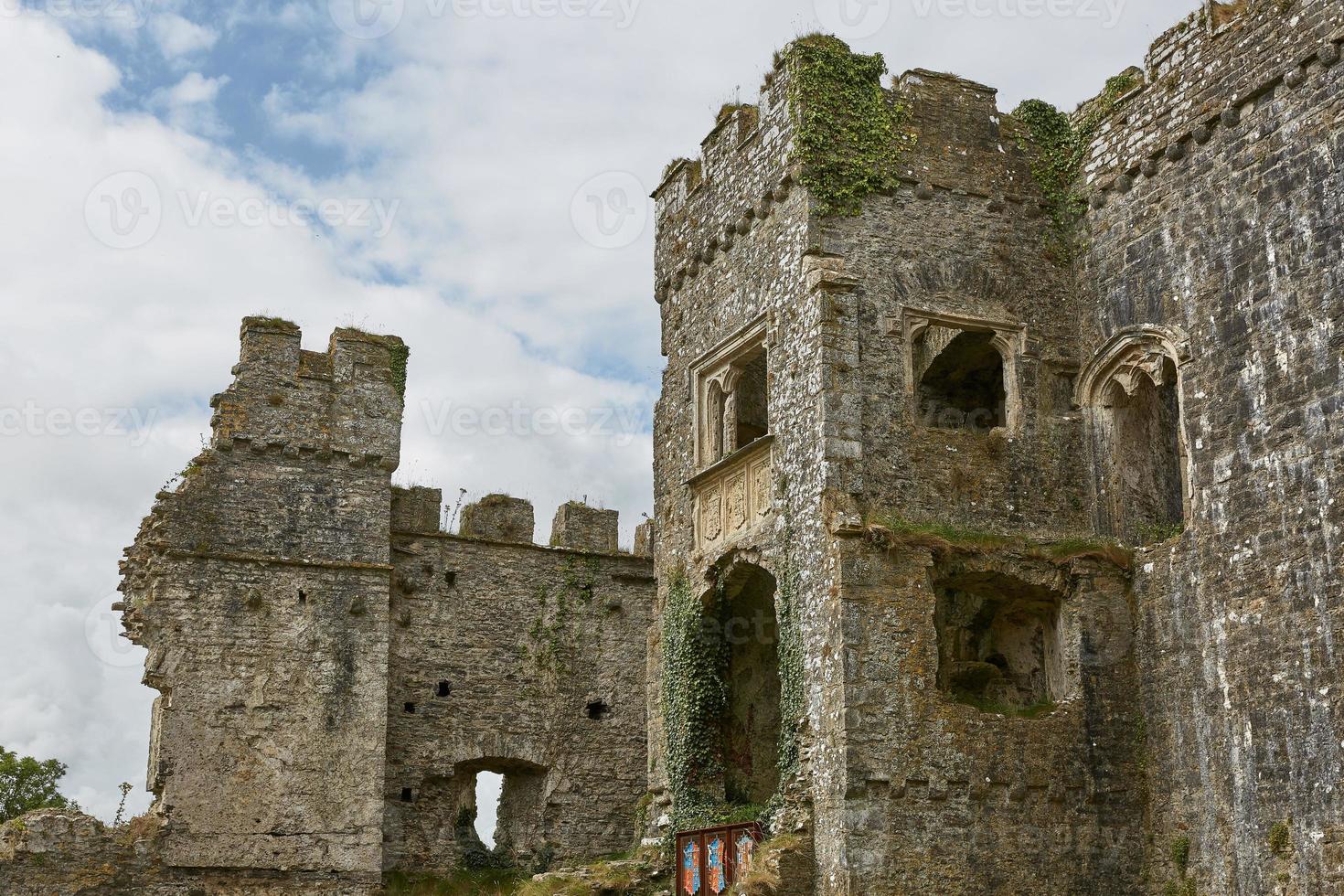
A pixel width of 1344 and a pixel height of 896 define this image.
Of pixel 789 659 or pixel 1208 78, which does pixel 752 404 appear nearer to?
pixel 789 659

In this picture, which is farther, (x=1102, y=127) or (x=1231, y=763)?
(x=1102, y=127)

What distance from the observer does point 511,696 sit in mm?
24344

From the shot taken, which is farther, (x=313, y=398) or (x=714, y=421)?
(x=313, y=398)

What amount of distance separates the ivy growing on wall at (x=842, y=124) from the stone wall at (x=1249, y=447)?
272cm

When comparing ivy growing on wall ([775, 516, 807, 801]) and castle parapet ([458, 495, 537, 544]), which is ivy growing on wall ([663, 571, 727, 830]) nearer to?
ivy growing on wall ([775, 516, 807, 801])

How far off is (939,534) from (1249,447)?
302 centimetres

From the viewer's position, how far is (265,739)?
72.8ft

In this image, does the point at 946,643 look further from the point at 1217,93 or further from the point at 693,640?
the point at 1217,93

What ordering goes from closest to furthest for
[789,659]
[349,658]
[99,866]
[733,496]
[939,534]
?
[939,534] → [789,659] → [733,496] → [99,866] → [349,658]

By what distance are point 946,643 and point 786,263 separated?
14.6 feet

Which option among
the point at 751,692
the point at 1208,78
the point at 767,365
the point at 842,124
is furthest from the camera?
the point at 751,692

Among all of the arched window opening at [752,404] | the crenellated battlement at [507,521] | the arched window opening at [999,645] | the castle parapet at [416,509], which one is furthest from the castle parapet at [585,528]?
the arched window opening at [999,645]

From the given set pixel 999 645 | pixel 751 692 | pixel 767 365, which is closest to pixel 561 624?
pixel 751 692

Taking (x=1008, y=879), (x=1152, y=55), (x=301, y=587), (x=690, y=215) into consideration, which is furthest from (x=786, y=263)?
(x=301, y=587)
